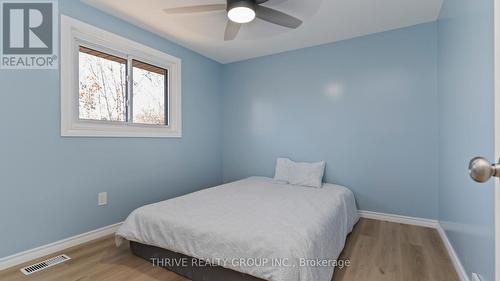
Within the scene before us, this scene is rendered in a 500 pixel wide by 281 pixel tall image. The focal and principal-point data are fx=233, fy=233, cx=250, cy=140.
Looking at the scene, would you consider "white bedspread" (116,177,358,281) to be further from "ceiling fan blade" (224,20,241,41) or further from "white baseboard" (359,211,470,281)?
"ceiling fan blade" (224,20,241,41)

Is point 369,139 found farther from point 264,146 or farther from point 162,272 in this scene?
point 162,272

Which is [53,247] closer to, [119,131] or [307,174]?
[119,131]

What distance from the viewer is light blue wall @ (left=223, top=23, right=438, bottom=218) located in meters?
2.67

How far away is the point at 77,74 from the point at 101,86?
11.3 inches

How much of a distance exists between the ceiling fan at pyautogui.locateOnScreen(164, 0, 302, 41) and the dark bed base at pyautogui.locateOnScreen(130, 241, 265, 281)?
6.05ft

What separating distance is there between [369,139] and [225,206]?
2.03 m

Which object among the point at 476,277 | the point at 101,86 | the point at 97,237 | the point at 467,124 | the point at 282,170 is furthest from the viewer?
the point at 282,170

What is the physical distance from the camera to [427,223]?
265 centimetres

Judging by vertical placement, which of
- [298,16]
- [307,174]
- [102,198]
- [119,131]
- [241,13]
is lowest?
[102,198]

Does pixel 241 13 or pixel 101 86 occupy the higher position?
pixel 241 13

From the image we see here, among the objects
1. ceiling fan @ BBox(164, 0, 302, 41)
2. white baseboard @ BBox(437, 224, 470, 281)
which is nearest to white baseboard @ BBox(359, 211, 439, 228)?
white baseboard @ BBox(437, 224, 470, 281)

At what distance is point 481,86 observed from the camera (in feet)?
4.13

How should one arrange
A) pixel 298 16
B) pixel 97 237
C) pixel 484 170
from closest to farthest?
1. pixel 484 170
2. pixel 298 16
3. pixel 97 237

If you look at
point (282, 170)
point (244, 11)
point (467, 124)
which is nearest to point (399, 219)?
point (282, 170)
